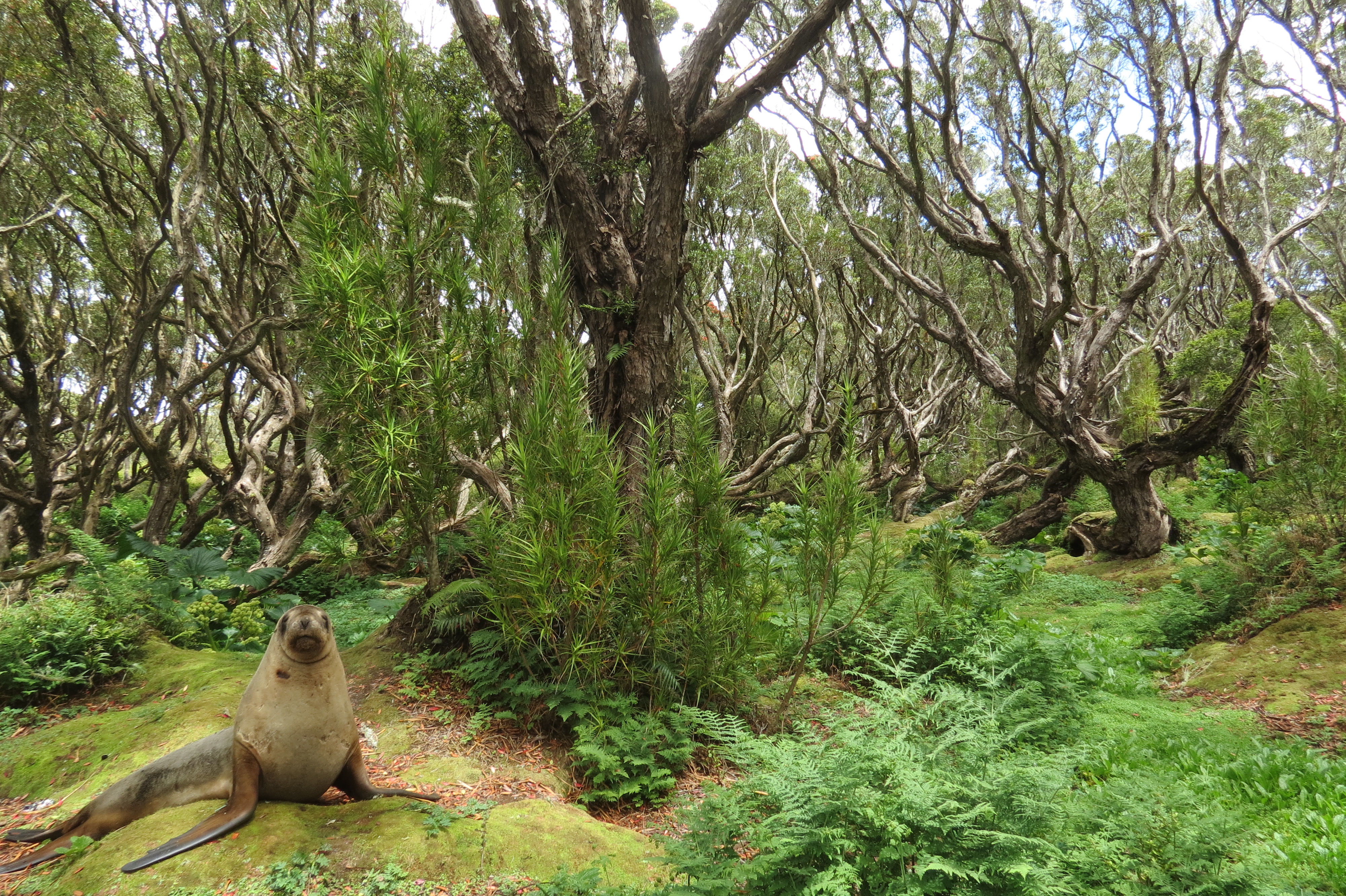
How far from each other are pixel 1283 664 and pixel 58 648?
9598 mm

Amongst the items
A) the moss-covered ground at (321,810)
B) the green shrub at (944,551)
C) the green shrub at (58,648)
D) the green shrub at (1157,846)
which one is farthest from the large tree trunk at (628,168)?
the green shrub at (58,648)

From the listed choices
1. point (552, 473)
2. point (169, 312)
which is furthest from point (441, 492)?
point (169, 312)

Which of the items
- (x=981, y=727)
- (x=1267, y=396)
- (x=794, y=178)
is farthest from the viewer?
(x=794, y=178)

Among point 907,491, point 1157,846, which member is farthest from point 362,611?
point 907,491

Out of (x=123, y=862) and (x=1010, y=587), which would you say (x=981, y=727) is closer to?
(x=123, y=862)

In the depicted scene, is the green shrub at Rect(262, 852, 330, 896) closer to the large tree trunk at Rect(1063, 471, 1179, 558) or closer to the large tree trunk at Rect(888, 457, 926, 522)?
the large tree trunk at Rect(1063, 471, 1179, 558)

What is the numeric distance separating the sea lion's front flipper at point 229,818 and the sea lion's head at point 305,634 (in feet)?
1.61

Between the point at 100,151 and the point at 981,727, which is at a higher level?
the point at 100,151

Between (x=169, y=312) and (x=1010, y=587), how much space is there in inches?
601

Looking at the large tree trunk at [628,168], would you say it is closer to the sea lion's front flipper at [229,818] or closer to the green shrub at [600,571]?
the green shrub at [600,571]

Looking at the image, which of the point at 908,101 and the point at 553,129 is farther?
the point at 908,101

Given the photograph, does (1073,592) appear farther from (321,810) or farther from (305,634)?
(305,634)

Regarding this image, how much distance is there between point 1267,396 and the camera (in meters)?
7.60

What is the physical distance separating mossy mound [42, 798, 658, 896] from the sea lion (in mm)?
113
